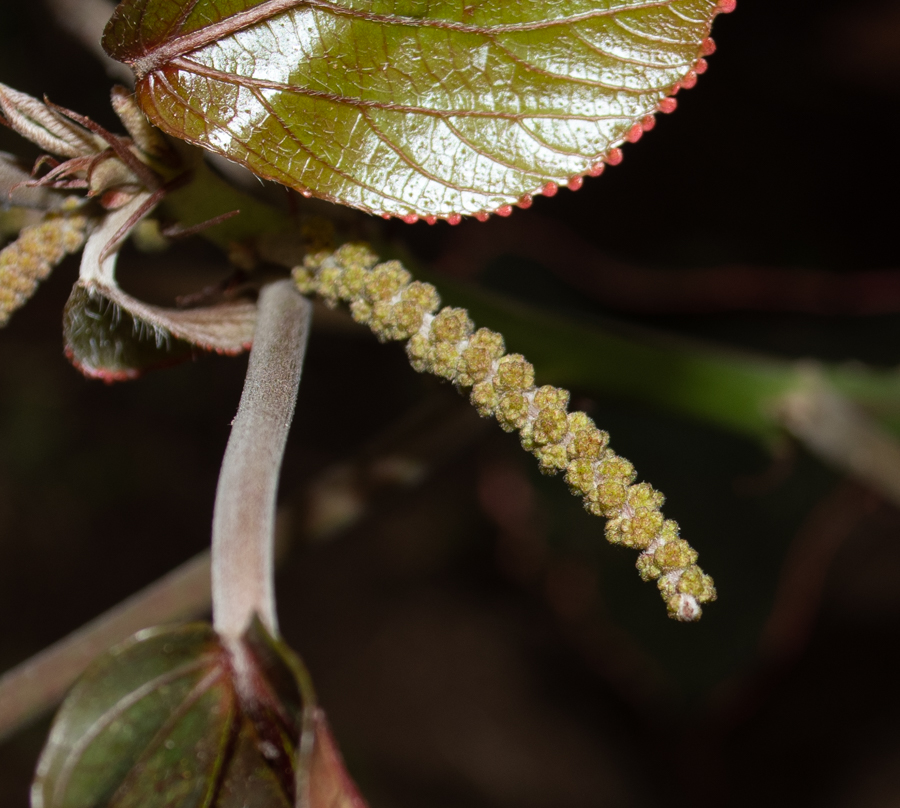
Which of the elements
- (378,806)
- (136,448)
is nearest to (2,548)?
(136,448)

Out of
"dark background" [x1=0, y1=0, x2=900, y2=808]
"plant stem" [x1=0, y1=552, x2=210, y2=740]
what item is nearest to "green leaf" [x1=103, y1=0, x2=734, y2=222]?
"plant stem" [x1=0, y1=552, x2=210, y2=740]

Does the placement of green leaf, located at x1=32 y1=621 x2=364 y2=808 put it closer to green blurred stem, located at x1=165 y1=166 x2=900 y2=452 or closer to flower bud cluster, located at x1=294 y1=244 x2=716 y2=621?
flower bud cluster, located at x1=294 y1=244 x2=716 y2=621

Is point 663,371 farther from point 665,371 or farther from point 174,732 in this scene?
point 174,732

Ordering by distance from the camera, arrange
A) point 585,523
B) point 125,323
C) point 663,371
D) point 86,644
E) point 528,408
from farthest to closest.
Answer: point 585,523 < point 663,371 < point 86,644 < point 125,323 < point 528,408

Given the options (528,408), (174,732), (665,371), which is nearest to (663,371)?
(665,371)

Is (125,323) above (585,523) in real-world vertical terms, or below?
above

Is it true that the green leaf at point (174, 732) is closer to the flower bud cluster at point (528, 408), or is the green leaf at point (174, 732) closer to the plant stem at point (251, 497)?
the plant stem at point (251, 497)

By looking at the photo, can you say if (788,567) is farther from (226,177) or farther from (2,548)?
(2,548)
